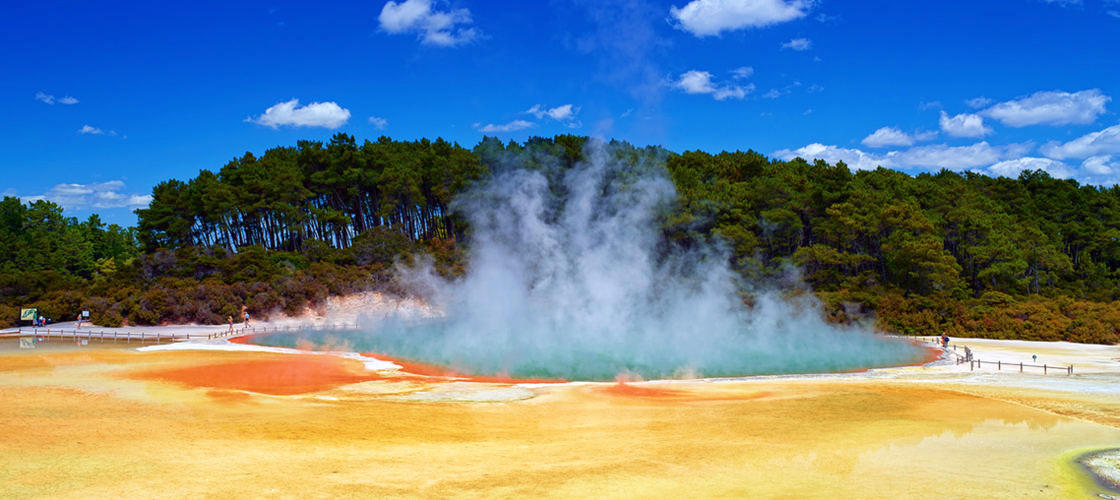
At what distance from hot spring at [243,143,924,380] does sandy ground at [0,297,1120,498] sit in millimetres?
4265

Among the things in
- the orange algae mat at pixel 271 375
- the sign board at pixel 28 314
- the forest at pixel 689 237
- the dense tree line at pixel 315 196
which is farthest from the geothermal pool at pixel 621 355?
the dense tree line at pixel 315 196

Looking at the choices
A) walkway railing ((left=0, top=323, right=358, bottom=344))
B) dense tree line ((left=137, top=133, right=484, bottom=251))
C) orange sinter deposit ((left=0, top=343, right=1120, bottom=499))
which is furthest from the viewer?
dense tree line ((left=137, top=133, right=484, bottom=251))

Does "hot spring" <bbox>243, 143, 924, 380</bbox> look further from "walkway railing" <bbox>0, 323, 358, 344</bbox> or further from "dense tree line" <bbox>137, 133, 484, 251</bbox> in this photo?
"dense tree line" <bbox>137, 133, 484, 251</bbox>

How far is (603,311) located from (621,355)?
5.98m

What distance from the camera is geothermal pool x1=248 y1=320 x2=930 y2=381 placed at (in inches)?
864

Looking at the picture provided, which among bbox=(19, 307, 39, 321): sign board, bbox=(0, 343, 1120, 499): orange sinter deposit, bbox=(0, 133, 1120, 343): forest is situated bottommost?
bbox=(0, 343, 1120, 499): orange sinter deposit

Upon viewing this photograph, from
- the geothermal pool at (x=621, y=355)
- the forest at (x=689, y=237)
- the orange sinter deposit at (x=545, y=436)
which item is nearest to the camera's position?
the orange sinter deposit at (x=545, y=436)

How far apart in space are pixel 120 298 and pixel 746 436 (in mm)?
39660

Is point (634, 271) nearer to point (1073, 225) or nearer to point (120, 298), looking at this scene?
point (120, 298)

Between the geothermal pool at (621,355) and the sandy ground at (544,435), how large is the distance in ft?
7.11

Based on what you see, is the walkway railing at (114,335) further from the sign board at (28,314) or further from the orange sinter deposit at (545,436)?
the orange sinter deposit at (545,436)

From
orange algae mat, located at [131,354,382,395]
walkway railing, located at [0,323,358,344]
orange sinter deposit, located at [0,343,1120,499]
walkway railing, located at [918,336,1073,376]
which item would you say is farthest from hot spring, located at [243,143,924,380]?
orange sinter deposit, located at [0,343,1120,499]

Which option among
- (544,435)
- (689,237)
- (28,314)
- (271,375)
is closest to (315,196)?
(28,314)

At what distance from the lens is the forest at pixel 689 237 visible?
36.6 meters
